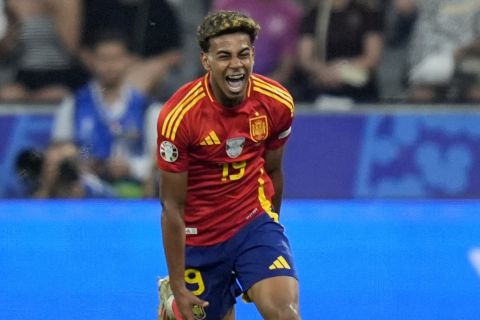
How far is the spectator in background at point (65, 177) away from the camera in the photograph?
11.2m

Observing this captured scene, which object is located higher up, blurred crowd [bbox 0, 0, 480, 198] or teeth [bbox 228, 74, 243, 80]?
teeth [bbox 228, 74, 243, 80]

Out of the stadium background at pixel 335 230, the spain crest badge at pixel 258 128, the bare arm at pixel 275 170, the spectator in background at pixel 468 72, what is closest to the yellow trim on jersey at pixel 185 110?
the spain crest badge at pixel 258 128

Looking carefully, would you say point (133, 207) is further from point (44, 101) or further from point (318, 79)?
point (318, 79)

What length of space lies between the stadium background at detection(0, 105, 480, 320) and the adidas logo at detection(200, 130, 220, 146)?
2.06 metres

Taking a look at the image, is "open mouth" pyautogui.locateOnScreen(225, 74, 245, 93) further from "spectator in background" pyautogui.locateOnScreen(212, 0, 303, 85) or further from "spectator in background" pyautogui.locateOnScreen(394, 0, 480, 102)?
"spectator in background" pyautogui.locateOnScreen(394, 0, 480, 102)

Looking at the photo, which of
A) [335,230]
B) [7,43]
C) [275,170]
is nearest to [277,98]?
[275,170]

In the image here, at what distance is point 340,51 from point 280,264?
608 cm

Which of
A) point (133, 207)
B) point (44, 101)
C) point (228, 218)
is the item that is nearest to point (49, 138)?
point (44, 101)

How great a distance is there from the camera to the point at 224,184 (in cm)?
559

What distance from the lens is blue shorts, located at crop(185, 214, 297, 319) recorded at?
18.2ft

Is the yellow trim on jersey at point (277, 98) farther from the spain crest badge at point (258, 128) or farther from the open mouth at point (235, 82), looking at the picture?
the open mouth at point (235, 82)

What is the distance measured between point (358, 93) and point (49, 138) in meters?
3.09

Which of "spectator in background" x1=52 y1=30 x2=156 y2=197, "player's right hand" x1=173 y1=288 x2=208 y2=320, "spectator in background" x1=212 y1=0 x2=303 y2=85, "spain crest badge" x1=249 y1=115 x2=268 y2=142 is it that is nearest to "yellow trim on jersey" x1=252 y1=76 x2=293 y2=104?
"spain crest badge" x1=249 y1=115 x2=268 y2=142

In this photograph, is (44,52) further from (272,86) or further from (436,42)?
(272,86)
